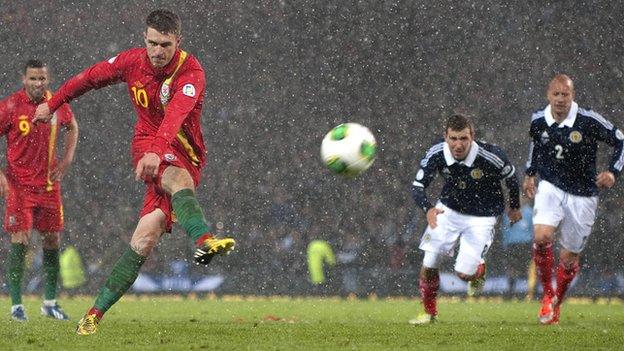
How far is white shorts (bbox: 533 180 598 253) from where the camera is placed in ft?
33.1

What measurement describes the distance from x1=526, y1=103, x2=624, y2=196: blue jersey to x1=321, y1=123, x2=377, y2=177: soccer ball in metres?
2.10

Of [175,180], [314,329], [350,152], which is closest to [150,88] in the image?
[175,180]

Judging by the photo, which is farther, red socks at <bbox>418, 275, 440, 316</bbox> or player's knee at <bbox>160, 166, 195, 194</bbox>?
red socks at <bbox>418, 275, 440, 316</bbox>

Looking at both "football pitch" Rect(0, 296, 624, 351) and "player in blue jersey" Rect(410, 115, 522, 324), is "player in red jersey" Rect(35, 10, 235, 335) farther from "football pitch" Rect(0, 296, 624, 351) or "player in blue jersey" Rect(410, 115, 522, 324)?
"player in blue jersey" Rect(410, 115, 522, 324)

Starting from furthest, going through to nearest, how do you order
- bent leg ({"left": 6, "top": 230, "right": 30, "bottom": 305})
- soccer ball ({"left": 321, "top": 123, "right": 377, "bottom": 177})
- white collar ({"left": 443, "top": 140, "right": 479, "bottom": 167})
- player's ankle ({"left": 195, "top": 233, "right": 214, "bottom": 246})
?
bent leg ({"left": 6, "top": 230, "right": 30, "bottom": 305})
white collar ({"left": 443, "top": 140, "right": 479, "bottom": 167})
soccer ball ({"left": 321, "top": 123, "right": 377, "bottom": 177})
player's ankle ({"left": 195, "top": 233, "right": 214, "bottom": 246})

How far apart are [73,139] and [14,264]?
1.19 metres

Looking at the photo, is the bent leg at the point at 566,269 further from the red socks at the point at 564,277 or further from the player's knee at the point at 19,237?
the player's knee at the point at 19,237

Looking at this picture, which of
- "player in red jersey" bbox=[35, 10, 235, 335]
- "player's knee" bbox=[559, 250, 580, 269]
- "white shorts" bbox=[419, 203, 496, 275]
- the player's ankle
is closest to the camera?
the player's ankle

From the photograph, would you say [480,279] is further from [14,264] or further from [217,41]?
[217,41]

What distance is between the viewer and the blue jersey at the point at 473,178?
9.91 metres

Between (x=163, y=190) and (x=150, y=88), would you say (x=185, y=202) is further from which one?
(x=150, y=88)

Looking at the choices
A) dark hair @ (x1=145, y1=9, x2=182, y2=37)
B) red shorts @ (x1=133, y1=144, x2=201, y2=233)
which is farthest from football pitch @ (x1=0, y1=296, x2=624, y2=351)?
dark hair @ (x1=145, y1=9, x2=182, y2=37)

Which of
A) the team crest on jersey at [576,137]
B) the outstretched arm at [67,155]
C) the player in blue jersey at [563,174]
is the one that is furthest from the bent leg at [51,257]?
the team crest on jersey at [576,137]

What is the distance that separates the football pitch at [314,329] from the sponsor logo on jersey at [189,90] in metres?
1.49
